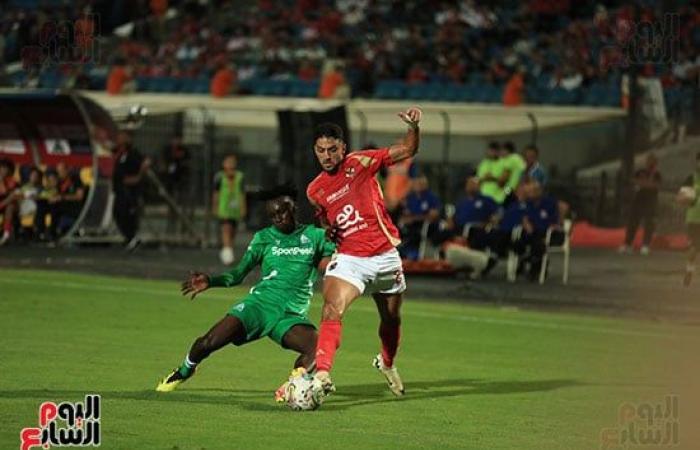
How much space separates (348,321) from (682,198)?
9.27 meters

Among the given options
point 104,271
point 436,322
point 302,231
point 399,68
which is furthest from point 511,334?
point 399,68

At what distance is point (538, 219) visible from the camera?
28.6 m

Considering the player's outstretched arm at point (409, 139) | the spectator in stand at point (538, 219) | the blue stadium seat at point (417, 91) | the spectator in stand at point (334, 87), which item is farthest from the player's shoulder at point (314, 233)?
the blue stadium seat at point (417, 91)

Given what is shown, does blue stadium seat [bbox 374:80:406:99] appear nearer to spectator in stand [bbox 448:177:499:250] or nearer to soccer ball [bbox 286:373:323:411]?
spectator in stand [bbox 448:177:499:250]

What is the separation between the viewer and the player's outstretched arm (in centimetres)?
1331

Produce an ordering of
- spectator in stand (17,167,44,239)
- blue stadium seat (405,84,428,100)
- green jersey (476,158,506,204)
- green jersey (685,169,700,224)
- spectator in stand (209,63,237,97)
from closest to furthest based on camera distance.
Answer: green jersey (685,169,700,224) < green jersey (476,158,506,204) < spectator in stand (17,167,44,239) < blue stadium seat (405,84,428,100) < spectator in stand (209,63,237,97)


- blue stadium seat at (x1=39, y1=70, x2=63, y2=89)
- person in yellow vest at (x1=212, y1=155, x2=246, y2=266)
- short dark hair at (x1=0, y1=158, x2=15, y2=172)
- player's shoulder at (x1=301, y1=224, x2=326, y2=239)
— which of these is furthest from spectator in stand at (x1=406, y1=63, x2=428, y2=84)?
player's shoulder at (x1=301, y1=224, x2=326, y2=239)

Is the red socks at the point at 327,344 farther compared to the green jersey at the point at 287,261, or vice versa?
the green jersey at the point at 287,261

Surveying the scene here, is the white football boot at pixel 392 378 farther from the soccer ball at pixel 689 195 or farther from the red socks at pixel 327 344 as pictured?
the soccer ball at pixel 689 195

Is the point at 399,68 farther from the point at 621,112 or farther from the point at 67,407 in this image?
the point at 67,407

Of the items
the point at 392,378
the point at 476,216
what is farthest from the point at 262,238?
the point at 476,216

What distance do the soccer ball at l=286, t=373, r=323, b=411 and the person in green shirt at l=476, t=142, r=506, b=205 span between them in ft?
55.3

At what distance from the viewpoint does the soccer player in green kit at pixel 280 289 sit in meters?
14.0

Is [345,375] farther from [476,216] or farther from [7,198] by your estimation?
[7,198]
